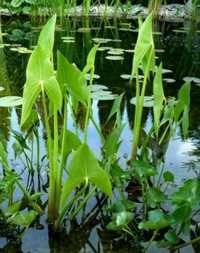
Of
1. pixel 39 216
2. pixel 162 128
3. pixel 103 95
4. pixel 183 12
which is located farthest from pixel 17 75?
pixel 183 12

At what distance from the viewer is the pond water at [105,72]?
4.13 feet

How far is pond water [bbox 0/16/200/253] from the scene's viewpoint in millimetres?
1258

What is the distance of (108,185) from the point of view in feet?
3.75

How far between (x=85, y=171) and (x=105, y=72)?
6.82 ft

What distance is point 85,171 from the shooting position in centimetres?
109

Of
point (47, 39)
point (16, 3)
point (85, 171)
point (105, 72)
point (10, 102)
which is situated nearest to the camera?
point (85, 171)

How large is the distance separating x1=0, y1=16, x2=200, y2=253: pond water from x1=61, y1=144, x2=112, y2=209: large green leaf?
18 cm

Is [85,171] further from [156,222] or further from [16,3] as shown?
[16,3]

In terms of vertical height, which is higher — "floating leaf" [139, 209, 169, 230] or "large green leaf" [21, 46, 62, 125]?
"large green leaf" [21, 46, 62, 125]

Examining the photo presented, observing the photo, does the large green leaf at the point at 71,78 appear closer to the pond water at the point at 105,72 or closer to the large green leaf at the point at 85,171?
the large green leaf at the point at 85,171

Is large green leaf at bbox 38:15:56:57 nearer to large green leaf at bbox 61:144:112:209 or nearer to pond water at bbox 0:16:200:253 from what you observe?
large green leaf at bbox 61:144:112:209

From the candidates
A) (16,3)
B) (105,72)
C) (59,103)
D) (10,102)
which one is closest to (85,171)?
(59,103)

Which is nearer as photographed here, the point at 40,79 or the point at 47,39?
the point at 40,79

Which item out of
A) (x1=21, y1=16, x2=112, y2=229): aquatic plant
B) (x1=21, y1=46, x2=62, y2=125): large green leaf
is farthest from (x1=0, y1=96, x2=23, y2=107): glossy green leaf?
(x1=21, y1=46, x2=62, y2=125): large green leaf
